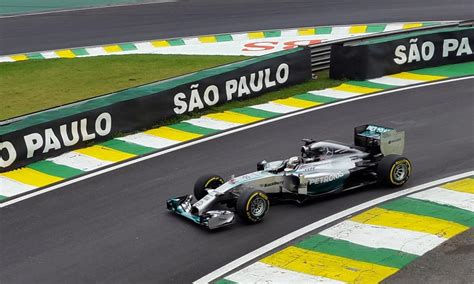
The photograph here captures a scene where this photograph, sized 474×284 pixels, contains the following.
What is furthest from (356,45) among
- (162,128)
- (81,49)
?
(81,49)

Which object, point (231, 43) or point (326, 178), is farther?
point (231, 43)

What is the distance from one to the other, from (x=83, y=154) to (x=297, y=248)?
22.2 ft

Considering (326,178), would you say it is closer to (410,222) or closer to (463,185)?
(410,222)

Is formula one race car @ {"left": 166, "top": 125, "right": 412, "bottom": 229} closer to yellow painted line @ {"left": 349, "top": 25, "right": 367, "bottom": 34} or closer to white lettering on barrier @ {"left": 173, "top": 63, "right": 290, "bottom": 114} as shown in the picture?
white lettering on barrier @ {"left": 173, "top": 63, "right": 290, "bottom": 114}

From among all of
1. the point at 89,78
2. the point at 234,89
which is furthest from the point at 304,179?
the point at 89,78

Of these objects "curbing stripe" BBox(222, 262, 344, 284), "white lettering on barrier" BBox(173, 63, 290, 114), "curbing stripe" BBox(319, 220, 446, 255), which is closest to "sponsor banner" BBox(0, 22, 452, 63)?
"white lettering on barrier" BBox(173, 63, 290, 114)

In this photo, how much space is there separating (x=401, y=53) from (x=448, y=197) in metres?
9.92

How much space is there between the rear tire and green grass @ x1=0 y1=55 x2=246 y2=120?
35.0 ft

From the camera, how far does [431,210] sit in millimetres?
12844

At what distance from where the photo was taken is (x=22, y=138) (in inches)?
629

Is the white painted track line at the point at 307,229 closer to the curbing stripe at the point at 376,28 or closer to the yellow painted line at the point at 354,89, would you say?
the yellow painted line at the point at 354,89

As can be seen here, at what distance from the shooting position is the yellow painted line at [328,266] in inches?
416

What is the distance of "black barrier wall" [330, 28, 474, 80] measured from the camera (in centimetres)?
2200

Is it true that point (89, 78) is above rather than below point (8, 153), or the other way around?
above
